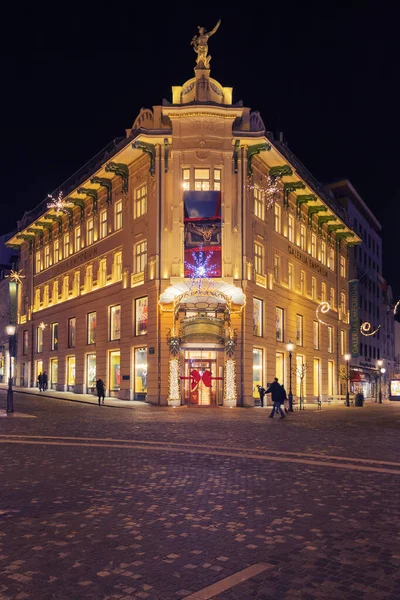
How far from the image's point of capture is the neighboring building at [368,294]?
64688 mm

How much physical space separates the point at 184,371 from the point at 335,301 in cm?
2400

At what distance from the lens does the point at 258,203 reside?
3997 centimetres

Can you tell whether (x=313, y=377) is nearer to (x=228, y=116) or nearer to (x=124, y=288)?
(x=124, y=288)

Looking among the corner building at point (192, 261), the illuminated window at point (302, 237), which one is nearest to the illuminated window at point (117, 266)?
the corner building at point (192, 261)

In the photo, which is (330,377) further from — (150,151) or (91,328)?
(150,151)

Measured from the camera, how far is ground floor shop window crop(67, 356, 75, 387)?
4775 cm

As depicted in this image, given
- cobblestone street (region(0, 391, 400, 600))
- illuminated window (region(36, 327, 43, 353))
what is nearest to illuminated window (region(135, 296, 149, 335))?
illuminated window (region(36, 327, 43, 353))

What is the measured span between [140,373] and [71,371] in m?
11.6

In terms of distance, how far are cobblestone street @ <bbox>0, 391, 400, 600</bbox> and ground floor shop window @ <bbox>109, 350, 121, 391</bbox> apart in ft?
81.7

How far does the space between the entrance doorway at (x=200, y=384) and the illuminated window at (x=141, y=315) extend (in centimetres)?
364

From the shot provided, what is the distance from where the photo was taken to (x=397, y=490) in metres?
9.89

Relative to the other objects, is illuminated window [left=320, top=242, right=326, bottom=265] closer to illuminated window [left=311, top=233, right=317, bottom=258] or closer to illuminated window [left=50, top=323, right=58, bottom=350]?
illuminated window [left=311, top=233, right=317, bottom=258]

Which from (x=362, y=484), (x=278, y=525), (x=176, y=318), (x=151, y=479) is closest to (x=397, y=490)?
(x=362, y=484)

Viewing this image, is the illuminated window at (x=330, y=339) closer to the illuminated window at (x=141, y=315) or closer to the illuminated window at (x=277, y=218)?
the illuminated window at (x=277, y=218)
